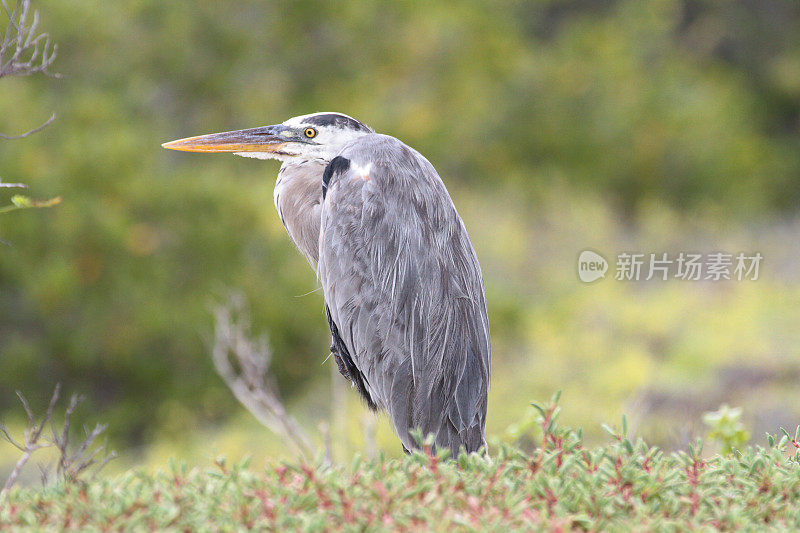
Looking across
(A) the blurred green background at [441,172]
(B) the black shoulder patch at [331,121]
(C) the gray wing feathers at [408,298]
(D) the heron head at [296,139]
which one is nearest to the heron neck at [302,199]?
(D) the heron head at [296,139]

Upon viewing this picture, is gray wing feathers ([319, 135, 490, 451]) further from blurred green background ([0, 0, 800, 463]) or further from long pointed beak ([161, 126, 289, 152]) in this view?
blurred green background ([0, 0, 800, 463])

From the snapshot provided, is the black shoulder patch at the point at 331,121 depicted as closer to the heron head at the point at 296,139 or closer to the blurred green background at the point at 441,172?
the heron head at the point at 296,139

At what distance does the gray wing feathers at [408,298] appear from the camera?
3.21 metres

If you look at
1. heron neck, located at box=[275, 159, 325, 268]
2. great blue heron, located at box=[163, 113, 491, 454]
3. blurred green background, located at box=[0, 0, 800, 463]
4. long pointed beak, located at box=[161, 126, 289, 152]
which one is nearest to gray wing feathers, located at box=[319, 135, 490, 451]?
great blue heron, located at box=[163, 113, 491, 454]

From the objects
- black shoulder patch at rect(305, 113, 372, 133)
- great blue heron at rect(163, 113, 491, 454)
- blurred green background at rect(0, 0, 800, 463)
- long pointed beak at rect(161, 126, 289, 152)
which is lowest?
great blue heron at rect(163, 113, 491, 454)

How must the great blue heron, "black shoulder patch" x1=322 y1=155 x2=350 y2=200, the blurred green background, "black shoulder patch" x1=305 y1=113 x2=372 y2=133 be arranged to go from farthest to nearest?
the blurred green background, "black shoulder patch" x1=305 y1=113 x2=372 y2=133, "black shoulder patch" x1=322 y1=155 x2=350 y2=200, the great blue heron

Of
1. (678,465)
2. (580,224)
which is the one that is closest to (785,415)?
(678,465)

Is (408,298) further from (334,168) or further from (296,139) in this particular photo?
(296,139)

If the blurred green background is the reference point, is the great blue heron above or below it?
below

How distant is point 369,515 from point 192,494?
1.25ft

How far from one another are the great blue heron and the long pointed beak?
42 centimetres

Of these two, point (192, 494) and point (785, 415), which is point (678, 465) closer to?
point (192, 494)

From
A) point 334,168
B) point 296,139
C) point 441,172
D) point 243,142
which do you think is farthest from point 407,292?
point 441,172

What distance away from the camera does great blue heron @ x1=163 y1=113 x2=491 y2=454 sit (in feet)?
10.5
